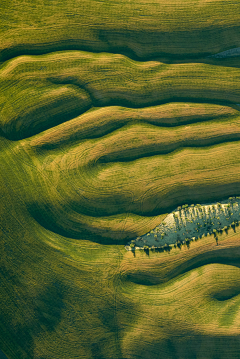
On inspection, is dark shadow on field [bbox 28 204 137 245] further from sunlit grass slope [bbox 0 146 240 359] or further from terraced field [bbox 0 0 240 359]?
sunlit grass slope [bbox 0 146 240 359]

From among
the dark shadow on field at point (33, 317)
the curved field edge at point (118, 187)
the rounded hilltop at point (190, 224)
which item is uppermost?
the curved field edge at point (118, 187)

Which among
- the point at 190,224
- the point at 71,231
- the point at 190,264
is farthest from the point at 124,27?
the point at 190,264

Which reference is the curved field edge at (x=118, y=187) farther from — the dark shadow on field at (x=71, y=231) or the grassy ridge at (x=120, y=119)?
the grassy ridge at (x=120, y=119)

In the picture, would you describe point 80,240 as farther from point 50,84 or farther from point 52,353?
point 50,84

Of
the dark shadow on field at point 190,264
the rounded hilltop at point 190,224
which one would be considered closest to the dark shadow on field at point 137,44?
the rounded hilltop at point 190,224

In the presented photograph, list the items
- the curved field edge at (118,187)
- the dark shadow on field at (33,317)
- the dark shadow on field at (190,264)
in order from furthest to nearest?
the dark shadow on field at (190,264) < the curved field edge at (118,187) < the dark shadow on field at (33,317)

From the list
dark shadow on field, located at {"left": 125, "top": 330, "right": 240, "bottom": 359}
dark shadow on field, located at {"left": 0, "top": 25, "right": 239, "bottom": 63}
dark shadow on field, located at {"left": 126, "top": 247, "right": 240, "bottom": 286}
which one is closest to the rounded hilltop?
dark shadow on field, located at {"left": 126, "top": 247, "right": 240, "bottom": 286}

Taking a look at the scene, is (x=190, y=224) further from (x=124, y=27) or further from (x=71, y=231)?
(x=124, y=27)

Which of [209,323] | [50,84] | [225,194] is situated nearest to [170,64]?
[50,84]
